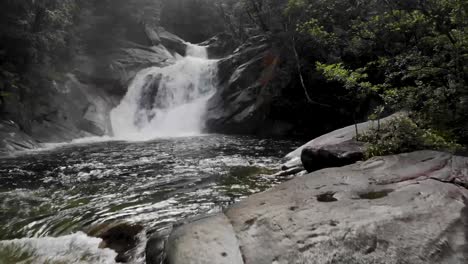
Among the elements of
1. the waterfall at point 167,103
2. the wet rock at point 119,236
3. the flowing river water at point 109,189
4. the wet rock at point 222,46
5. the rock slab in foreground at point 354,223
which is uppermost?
the wet rock at point 222,46

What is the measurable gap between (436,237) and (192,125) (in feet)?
73.3

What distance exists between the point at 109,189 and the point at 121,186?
34 centimetres

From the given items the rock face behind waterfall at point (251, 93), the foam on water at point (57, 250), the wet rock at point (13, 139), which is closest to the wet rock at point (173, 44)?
the rock face behind waterfall at point (251, 93)

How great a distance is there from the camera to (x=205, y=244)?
12.0 ft

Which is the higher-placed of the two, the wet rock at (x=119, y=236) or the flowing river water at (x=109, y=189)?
the flowing river water at (x=109, y=189)

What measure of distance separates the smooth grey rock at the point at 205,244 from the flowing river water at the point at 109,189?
1.00 metres

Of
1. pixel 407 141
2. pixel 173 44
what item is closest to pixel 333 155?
pixel 407 141

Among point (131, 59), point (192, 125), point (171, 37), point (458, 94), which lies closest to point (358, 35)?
point (458, 94)

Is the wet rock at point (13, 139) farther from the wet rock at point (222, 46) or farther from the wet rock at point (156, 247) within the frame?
the wet rock at point (222, 46)

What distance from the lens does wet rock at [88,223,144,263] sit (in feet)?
15.8

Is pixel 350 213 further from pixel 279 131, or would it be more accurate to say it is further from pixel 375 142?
pixel 279 131

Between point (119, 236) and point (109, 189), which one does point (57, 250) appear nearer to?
point (119, 236)

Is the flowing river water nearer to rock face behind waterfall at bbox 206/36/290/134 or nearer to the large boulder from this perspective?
the large boulder

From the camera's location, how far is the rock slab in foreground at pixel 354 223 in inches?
128
